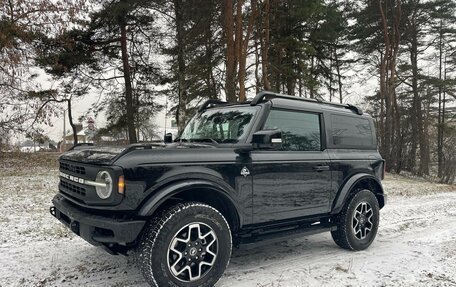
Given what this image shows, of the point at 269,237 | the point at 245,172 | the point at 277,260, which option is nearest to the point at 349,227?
the point at 277,260

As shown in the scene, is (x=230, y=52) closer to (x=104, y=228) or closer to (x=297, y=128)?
(x=297, y=128)

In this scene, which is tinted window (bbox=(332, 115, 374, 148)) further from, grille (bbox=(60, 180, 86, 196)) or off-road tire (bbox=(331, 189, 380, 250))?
grille (bbox=(60, 180, 86, 196))

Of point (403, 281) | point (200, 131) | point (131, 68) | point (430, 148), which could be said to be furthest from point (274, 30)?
point (430, 148)

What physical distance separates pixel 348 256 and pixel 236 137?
2.27 metres

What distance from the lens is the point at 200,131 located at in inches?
187

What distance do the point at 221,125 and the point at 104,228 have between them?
6.35ft

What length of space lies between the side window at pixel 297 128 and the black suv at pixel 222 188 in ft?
0.04

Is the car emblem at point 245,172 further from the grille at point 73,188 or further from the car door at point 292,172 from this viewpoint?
the grille at point 73,188

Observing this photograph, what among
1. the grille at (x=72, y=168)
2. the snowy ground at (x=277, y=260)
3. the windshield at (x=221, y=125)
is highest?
the windshield at (x=221, y=125)

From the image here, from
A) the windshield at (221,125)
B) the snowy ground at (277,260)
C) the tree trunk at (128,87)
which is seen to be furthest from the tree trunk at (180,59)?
the windshield at (221,125)

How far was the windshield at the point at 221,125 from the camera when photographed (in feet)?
13.6

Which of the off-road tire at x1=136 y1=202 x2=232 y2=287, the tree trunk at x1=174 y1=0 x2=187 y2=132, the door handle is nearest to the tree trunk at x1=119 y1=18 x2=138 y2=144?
the tree trunk at x1=174 y1=0 x2=187 y2=132

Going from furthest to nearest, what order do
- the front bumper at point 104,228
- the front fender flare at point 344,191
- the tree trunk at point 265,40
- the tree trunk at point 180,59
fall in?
the tree trunk at point 265,40
the tree trunk at point 180,59
the front fender flare at point 344,191
the front bumper at point 104,228

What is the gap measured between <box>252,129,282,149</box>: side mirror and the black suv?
0.01 meters
